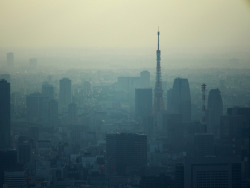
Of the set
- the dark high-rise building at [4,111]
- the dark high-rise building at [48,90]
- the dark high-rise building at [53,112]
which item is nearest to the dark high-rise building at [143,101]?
the dark high-rise building at [53,112]

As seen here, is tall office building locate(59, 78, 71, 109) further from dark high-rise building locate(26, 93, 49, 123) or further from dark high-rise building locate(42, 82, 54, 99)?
dark high-rise building locate(26, 93, 49, 123)

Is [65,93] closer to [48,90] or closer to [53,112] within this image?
[48,90]

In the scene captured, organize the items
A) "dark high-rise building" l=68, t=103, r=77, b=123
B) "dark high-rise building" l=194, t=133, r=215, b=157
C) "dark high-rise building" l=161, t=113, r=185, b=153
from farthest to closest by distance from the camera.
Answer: "dark high-rise building" l=68, t=103, r=77, b=123 < "dark high-rise building" l=161, t=113, r=185, b=153 < "dark high-rise building" l=194, t=133, r=215, b=157

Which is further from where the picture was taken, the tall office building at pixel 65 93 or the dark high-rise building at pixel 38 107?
the tall office building at pixel 65 93

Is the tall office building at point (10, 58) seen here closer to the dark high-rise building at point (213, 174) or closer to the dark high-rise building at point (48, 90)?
the dark high-rise building at point (48, 90)

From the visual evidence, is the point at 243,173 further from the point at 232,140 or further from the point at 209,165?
the point at 232,140

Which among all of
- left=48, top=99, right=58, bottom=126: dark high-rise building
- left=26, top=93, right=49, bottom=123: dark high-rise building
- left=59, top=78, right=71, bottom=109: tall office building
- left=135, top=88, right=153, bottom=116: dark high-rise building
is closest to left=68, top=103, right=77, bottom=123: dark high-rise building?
left=59, top=78, right=71, bottom=109: tall office building
